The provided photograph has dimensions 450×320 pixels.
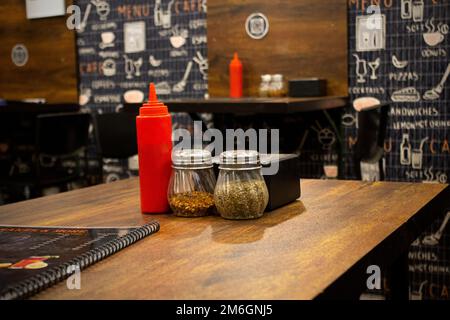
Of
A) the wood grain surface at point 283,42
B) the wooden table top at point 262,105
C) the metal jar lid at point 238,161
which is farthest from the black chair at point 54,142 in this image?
the metal jar lid at point 238,161

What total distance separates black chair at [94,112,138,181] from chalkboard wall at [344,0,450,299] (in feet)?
4.82

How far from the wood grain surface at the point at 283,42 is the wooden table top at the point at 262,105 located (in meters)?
0.29

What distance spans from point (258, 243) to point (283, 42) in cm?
295

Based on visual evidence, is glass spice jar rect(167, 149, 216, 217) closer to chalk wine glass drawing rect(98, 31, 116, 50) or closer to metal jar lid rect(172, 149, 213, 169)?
metal jar lid rect(172, 149, 213, 169)

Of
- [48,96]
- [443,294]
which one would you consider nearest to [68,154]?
[48,96]

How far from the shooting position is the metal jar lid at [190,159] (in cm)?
147

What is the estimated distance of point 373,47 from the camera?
3.73 metres

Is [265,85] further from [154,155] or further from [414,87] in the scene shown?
[154,155]

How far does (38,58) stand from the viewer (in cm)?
504

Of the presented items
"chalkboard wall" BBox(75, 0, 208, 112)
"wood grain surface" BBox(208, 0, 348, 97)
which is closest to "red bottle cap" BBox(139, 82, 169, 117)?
"wood grain surface" BBox(208, 0, 348, 97)

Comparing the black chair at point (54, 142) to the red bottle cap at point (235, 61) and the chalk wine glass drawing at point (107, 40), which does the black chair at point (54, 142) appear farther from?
the red bottle cap at point (235, 61)

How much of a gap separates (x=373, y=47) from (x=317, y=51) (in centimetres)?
35

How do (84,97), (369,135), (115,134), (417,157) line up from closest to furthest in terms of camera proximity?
(369,135)
(417,157)
(115,134)
(84,97)

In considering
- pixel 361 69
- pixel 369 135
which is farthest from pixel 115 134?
pixel 369 135
